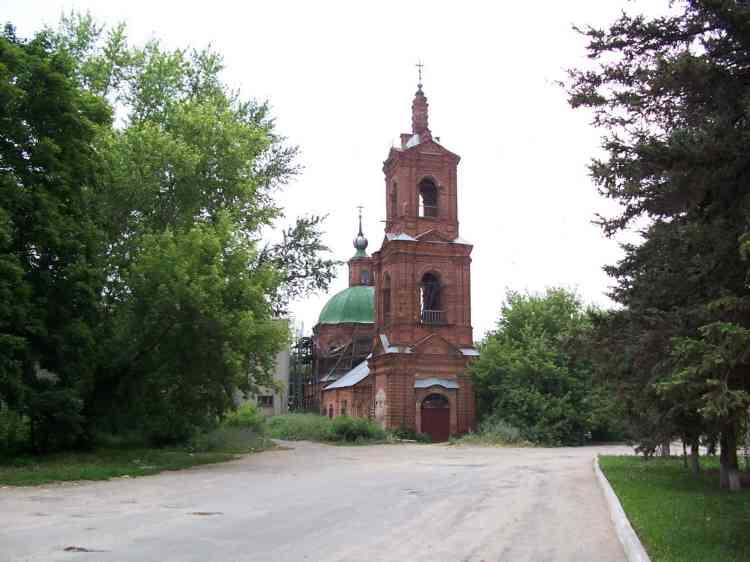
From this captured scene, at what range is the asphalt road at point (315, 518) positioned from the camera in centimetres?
870

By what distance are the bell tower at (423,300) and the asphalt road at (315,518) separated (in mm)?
19314

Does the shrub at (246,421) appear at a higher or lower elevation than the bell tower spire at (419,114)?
lower

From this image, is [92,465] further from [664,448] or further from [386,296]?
[386,296]

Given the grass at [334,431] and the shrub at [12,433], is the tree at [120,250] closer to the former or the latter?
the shrub at [12,433]

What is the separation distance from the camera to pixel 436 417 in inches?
1545

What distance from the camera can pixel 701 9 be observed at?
8.73 metres

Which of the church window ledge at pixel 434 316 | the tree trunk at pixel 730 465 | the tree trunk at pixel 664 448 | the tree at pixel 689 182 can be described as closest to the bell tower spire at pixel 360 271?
the church window ledge at pixel 434 316

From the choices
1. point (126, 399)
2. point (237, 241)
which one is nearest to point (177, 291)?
point (237, 241)

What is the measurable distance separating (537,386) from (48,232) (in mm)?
26871

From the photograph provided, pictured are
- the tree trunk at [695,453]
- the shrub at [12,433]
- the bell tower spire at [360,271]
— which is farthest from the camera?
the bell tower spire at [360,271]

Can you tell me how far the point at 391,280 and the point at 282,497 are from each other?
27.1 meters

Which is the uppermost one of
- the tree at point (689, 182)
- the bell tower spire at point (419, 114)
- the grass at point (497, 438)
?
the bell tower spire at point (419, 114)

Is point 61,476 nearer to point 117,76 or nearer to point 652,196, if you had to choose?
point 652,196

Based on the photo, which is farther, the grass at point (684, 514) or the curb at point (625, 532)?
the grass at point (684, 514)
